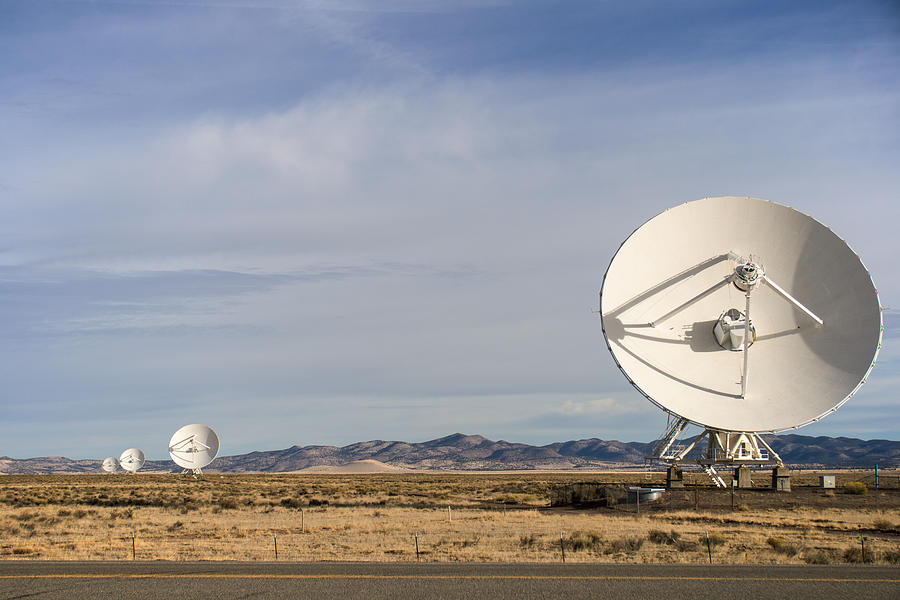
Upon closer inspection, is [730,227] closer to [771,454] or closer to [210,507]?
[771,454]

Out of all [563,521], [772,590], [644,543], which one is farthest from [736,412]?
[772,590]

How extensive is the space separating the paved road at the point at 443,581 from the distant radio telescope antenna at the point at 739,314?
19.0m

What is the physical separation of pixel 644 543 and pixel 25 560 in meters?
19.0

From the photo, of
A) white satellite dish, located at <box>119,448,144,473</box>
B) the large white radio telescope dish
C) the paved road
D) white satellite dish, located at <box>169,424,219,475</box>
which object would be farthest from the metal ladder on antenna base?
white satellite dish, located at <box>119,448,144,473</box>

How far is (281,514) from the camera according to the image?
1837 inches

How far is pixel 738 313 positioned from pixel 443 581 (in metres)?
27.1

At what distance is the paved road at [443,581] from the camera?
18.3 meters

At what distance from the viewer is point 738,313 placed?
140ft

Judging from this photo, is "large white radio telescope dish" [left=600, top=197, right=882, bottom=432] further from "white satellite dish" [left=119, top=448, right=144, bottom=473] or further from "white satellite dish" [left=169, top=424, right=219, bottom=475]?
"white satellite dish" [left=119, top=448, right=144, bottom=473]

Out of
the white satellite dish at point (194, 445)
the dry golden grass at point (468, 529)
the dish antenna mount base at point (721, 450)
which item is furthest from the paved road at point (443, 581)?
the white satellite dish at point (194, 445)

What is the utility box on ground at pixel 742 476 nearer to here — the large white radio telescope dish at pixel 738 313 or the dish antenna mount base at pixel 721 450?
the dish antenna mount base at pixel 721 450

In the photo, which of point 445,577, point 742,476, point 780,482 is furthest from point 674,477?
point 445,577

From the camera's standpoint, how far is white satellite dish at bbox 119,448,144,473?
5344 inches

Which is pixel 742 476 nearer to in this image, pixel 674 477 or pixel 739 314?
pixel 674 477
